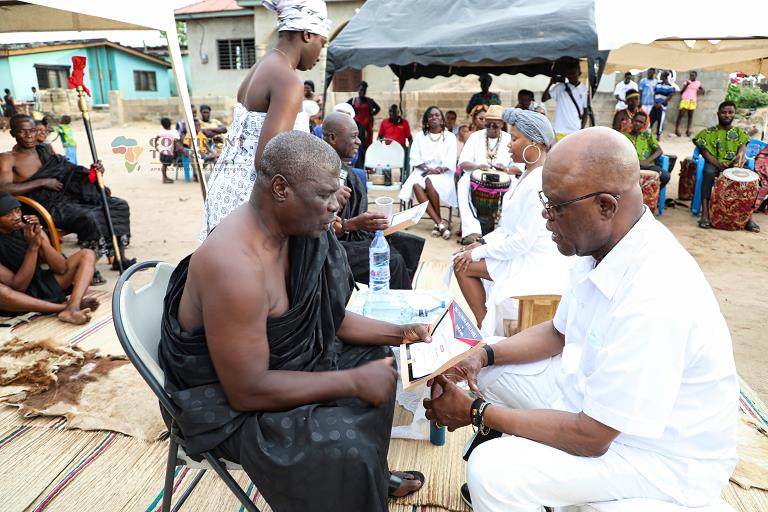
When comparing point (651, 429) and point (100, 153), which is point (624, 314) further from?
point (100, 153)

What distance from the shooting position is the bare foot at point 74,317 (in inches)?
160

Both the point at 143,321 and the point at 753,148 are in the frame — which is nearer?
the point at 143,321

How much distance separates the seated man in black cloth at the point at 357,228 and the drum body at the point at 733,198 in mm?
5314

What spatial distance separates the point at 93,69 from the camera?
25078 mm

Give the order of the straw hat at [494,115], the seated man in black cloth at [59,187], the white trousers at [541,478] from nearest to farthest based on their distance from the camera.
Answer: the white trousers at [541,478] < the seated man in black cloth at [59,187] < the straw hat at [494,115]

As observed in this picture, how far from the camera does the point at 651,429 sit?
140cm

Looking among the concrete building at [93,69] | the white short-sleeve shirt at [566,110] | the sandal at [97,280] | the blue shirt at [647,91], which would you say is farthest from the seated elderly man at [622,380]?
the concrete building at [93,69]

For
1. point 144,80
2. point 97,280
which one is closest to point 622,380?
point 97,280

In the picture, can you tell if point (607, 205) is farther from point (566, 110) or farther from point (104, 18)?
point (566, 110)

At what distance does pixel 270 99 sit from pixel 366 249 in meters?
1.33

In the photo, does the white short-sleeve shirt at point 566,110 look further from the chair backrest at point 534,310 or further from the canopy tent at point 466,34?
the chair backrest at point 534,310

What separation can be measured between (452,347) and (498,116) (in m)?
5.49

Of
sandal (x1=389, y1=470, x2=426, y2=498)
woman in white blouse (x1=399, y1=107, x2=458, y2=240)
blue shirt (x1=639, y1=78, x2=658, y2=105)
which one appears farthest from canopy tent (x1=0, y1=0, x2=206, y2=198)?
blue shirt (x1=639, y1=78, x2=658, y2=105)

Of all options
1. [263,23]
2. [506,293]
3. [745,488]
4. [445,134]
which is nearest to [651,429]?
[745,488]
